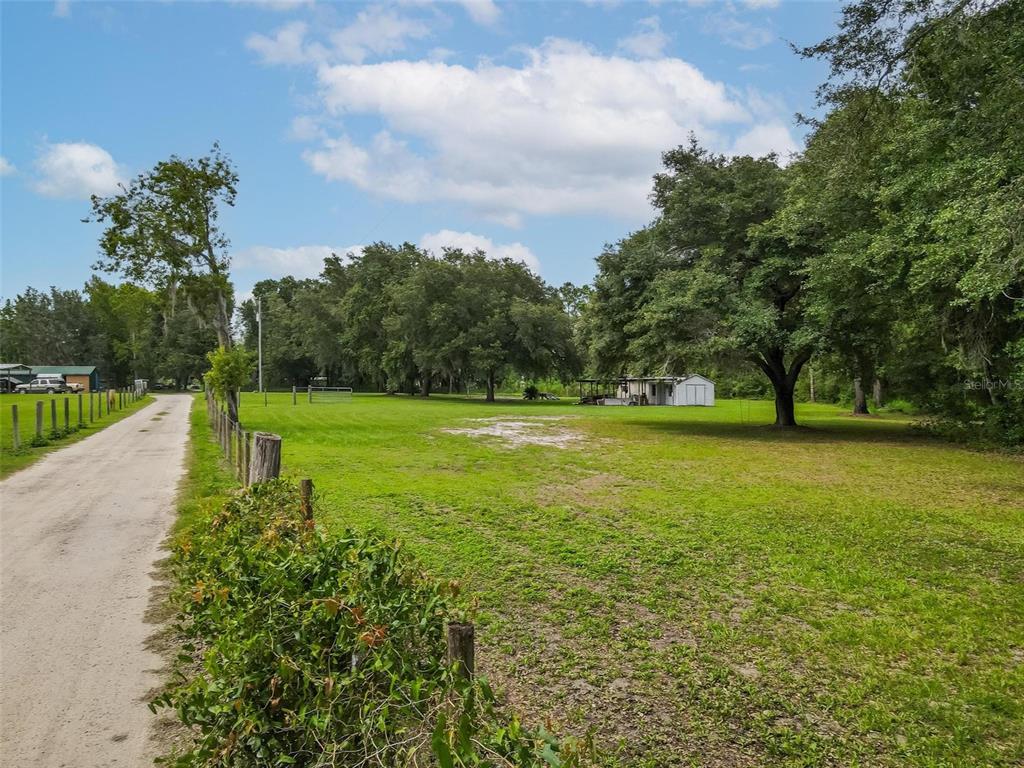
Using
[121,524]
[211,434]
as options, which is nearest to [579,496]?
[121,524]

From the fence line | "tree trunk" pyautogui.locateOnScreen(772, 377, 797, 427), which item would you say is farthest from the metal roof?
"tree trunk" pyautogui.locateOnScreen(772, 377, 797, 427)

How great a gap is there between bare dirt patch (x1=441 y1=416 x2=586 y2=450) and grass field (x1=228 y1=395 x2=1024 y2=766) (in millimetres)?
4941

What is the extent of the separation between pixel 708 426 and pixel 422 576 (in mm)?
21294

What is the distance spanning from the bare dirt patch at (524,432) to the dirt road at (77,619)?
30.0 feet

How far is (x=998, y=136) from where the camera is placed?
8.21 m

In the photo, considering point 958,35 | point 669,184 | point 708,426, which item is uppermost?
point 669,184

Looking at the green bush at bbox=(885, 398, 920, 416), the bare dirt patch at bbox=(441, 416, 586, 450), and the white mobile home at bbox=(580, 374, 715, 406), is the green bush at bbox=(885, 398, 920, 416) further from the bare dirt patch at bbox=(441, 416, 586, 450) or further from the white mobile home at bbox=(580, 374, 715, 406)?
Result: the bare dirt patch at bbox=(441, 416, 586, 450)

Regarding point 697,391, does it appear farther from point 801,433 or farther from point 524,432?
point 524,432

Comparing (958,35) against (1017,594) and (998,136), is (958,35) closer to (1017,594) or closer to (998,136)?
(998,136)

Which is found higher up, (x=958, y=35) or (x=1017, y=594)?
(x=958, y=35)

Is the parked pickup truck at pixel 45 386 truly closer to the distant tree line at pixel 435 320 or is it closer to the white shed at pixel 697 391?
the distant tree line at pixel 435 320

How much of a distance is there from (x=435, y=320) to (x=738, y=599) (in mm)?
37828

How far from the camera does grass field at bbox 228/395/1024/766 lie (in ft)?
9.93

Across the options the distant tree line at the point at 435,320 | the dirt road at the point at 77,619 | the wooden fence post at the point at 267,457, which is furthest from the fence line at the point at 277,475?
the distant tree line at the point at 435,320
